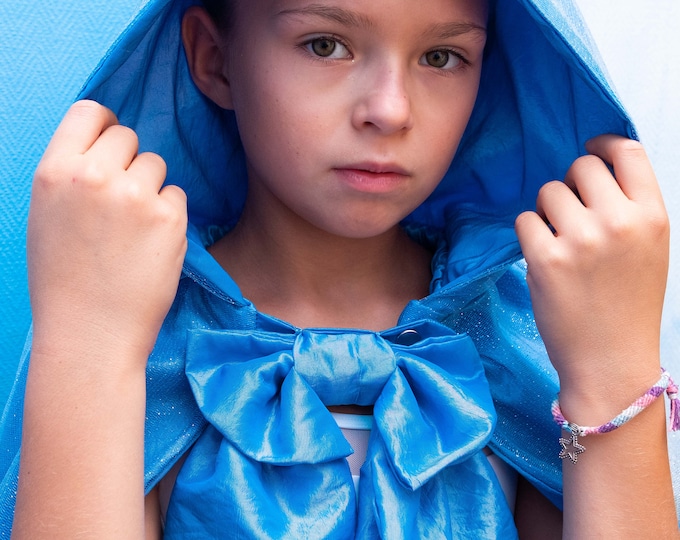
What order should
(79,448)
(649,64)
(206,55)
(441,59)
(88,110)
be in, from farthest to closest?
1. (649,64)
2. (206,55)
3. (441,59)
4. (88,110)
5. (79,448)

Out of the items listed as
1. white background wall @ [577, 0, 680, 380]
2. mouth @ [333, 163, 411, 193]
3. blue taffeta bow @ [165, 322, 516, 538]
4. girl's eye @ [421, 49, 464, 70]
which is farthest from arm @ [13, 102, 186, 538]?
white background wall @ [577, 0, 680, 380]

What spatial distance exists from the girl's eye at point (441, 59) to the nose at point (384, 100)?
0.07 metres

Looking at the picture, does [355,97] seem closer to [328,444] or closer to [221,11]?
[221,11]

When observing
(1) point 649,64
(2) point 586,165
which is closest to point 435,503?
(2) point 586,165

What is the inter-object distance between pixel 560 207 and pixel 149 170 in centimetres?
47

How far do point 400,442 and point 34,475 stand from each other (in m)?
0.40

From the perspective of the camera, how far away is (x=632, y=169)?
105 centimetres

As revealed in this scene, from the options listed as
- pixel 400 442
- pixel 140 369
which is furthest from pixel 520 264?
pixel 140 369

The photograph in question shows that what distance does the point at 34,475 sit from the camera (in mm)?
922

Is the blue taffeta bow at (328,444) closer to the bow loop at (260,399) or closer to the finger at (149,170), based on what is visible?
the bow loop at (260,399)

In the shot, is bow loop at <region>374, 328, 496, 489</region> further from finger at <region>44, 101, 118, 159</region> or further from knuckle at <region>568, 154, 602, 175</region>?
finger at <region>44, 101, 118, 159</region>

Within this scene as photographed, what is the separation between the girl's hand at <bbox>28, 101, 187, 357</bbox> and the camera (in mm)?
948

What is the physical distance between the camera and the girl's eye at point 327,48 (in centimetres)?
107

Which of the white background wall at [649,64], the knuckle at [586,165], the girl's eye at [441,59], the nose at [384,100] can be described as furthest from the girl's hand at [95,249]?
the white background wall at [649,64]
